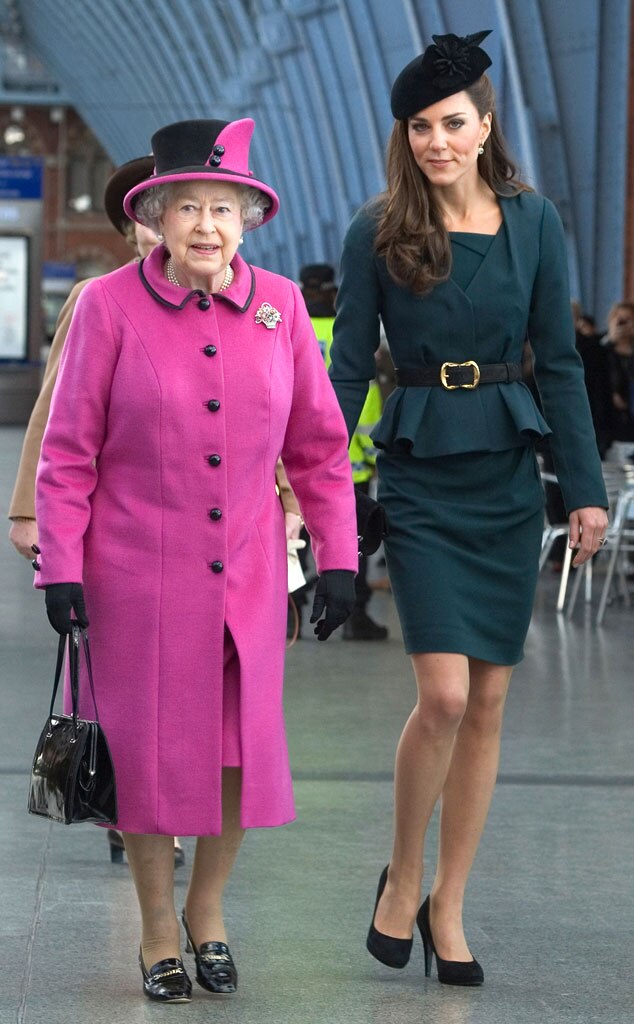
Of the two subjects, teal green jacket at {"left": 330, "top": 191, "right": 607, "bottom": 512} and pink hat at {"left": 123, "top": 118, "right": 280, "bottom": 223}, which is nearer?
pink hat at {"left": 123, "top": 118, "right": 280, "bottom": 223}

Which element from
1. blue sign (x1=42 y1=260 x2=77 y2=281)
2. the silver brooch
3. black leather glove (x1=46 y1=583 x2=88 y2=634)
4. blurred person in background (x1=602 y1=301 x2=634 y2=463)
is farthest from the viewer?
blue sign (x1=42 y1=260 x2=77 y2=281)

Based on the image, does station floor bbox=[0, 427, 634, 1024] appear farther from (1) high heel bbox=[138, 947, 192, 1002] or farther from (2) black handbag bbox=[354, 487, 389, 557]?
(2) black handbag bbox=[354, 487, 389, 557]

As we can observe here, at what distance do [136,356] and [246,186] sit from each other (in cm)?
41

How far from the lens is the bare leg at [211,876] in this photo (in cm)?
379

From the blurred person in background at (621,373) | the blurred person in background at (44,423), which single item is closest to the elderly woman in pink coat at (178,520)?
the blurred person in background at (44,423)

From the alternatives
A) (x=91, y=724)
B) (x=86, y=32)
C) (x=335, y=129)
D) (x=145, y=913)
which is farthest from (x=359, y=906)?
(x=86, y=32)

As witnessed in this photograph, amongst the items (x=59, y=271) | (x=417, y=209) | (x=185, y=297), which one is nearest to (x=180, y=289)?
(x=185, y=297)

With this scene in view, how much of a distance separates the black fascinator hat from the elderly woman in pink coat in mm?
385

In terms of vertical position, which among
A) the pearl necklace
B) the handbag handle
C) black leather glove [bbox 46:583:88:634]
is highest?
the pearl necklace

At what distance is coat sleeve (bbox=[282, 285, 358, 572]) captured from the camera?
3801 mm

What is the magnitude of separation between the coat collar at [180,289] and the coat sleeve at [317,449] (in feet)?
0.39

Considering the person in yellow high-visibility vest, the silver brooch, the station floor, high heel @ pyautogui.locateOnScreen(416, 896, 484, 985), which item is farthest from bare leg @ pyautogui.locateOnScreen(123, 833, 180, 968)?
the person in yellow high-visibility vest

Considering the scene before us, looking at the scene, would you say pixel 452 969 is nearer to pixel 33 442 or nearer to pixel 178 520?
pixel 178 520

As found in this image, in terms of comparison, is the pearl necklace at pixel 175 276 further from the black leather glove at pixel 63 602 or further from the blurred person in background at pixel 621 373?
the blurred person in background at pixel 621 373
